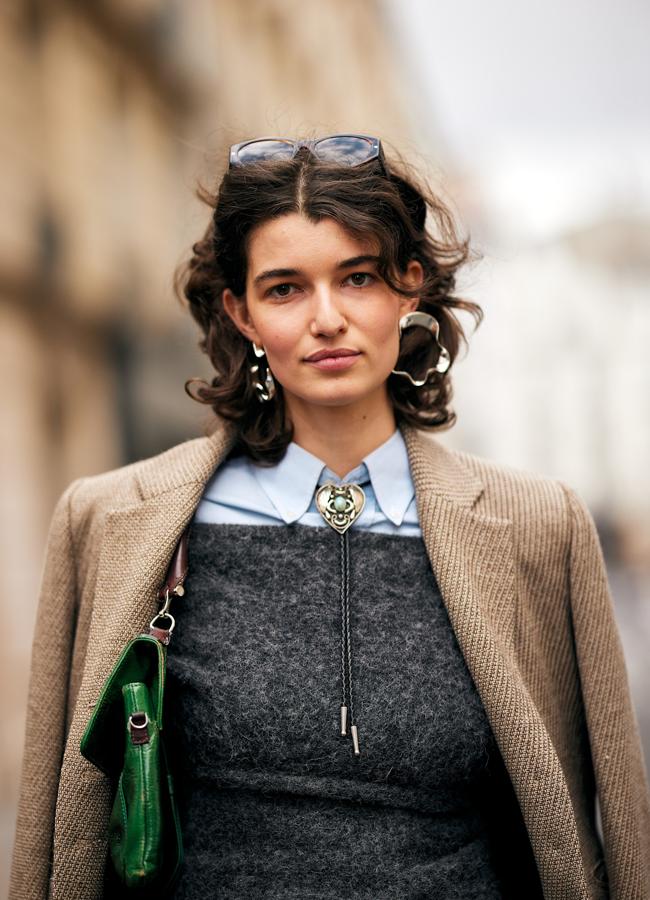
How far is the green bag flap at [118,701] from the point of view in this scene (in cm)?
231

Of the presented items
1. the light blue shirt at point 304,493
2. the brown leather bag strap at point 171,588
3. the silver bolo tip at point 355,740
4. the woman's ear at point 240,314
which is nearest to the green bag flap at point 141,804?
the brown leather bag strap at point 171,588

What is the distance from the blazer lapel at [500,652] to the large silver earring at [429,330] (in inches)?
12.4

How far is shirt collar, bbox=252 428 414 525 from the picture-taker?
2.70 meters

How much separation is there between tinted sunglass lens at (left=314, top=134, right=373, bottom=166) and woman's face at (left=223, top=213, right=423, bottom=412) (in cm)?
20

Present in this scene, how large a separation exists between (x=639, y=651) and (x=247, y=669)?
13118 mm

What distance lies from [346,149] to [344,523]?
0.93 m

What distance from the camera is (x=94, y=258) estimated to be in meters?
10.3

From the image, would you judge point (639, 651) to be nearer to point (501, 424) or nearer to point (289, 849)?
point (289, 849)

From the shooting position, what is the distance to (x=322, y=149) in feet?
8.63

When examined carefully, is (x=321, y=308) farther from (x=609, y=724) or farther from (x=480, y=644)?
(x=609, y=724)

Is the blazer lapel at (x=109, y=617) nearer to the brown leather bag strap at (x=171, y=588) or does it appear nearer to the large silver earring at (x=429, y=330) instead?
the brown leather bag strap at (x=171, y=588)

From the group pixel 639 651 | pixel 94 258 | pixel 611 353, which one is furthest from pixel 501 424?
pixel 94 258

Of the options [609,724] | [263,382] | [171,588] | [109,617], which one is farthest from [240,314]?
[609,724]

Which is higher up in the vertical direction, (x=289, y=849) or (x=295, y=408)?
(x=295, y=408)
